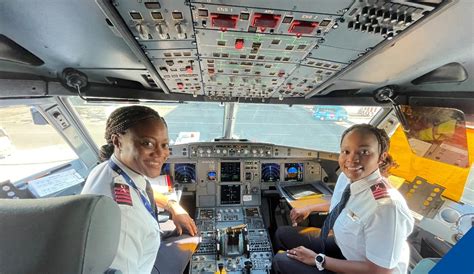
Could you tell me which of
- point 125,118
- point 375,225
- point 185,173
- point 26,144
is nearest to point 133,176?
point 125,118

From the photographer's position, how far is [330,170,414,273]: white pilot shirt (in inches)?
57.7

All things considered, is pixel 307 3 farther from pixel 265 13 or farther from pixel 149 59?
pixel 149 59

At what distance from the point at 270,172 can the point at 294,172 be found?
0.33 metres

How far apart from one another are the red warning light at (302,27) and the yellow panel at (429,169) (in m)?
1.94

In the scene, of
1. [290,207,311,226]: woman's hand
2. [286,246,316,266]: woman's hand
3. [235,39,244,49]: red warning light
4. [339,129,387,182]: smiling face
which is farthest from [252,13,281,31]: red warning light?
[290,207,311,226]: woman's hand

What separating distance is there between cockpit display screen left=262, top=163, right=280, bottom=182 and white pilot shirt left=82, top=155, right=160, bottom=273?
245 cm

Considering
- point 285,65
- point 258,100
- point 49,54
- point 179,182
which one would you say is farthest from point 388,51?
point 179,182

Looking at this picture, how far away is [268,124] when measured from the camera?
152 inches

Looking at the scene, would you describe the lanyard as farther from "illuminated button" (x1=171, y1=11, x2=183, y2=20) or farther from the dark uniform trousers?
the dark uniform trousers

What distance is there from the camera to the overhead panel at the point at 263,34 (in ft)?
3.23

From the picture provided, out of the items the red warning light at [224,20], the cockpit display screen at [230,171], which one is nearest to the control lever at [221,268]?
the cockpit display screen at [230,171]

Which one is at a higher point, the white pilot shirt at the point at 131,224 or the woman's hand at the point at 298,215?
the white pilot shirt at the point at 131,224

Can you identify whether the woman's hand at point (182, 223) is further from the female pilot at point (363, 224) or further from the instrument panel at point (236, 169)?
the instrument panel at point (236, 169)

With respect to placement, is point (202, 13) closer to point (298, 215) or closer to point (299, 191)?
point (298, 215)
